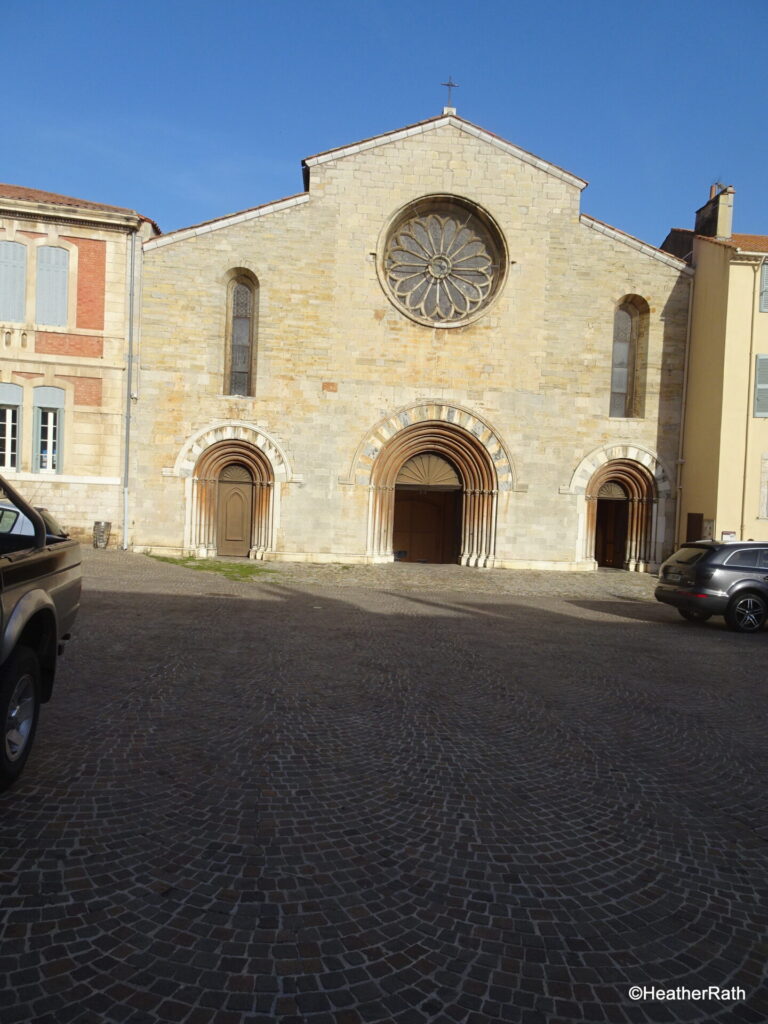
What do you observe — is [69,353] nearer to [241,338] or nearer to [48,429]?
[48,429]

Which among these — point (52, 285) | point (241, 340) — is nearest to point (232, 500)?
point (241, 340)

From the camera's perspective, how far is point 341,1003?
229cm

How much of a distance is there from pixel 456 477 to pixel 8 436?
42.1ft

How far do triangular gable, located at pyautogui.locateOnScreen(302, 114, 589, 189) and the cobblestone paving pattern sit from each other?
620 inches

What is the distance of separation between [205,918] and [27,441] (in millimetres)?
17577

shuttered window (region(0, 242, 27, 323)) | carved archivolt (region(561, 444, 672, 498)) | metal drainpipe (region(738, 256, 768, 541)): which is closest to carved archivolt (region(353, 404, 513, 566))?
carved archivolt (region(561, 444, 672, 498))

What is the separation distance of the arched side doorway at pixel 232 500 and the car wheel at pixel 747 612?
1192 cm

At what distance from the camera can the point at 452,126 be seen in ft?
59.7

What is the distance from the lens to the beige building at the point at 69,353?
17.1 metres

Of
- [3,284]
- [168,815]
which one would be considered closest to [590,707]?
[168,815]

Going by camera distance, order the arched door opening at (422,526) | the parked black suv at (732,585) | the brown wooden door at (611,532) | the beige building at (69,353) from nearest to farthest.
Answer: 1. the parked black suv at (732,585)
2. the beige building at (69,353)
3. the brown wooden door at (611,532)
4. the arched door opening at (422,526)

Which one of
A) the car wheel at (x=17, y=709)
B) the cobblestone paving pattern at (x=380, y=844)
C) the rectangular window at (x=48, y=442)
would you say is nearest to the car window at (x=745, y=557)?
the cobblestone paving pattern at (x=380, y=844)

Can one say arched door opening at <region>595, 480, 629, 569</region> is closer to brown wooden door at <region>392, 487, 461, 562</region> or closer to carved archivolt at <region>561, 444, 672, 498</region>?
carved archivolt at <region>561, 444, 672, 498</region>

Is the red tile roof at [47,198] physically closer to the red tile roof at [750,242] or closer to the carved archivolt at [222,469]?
the carved archivolt at [222,469]
